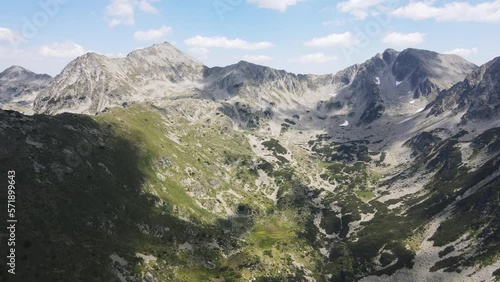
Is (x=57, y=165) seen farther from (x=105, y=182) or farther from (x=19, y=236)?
(x=19, y=236)

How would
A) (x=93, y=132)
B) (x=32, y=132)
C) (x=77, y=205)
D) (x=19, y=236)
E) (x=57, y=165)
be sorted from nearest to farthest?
(x=19, y=236) → (x=77, y=205) → (x=57, y=165) → (x=32, y=132) → (x=93, y=132)

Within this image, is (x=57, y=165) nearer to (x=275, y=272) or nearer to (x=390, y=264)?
(x=275, y=272)

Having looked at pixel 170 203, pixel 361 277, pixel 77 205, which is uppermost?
pixel 77 205

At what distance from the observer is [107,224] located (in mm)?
132625

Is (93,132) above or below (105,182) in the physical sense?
above

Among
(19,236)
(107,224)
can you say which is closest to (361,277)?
(107,224)

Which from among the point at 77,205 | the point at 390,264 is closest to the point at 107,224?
the point at 77,205

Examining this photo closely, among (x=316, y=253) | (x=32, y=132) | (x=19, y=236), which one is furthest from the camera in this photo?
(x=316, y=253)

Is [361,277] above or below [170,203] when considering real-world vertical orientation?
below

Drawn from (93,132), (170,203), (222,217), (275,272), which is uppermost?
(93,132)

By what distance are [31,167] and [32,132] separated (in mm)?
26196

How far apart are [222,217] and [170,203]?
32189 millimetres

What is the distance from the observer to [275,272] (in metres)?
148

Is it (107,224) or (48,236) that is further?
(107,224)
